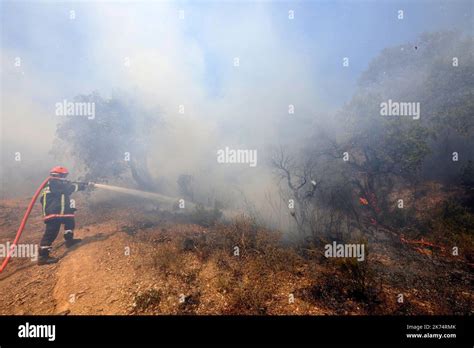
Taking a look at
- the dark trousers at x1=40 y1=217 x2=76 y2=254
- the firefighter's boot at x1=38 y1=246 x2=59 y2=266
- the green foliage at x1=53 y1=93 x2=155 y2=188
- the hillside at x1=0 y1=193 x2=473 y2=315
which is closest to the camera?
the hillside at x1=0 y1=193 x2=473 y2=315

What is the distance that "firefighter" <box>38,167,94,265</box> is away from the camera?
741cm

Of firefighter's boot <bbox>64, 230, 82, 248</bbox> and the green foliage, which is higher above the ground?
the green foliage

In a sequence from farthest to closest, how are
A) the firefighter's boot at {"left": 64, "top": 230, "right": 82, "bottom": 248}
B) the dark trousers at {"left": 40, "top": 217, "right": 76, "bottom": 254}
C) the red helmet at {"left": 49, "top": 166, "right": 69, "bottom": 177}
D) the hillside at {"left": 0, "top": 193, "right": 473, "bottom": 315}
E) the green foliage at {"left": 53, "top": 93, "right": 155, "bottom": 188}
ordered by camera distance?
the green foliage at {"left": 53, "top": 93, "right": 155, "bottom": 188} → the firefighter's boot at {"left": 64, "top": 230, "right": 82, "bottom": 248} → the red helmet at {"left": 49, "top": 166, "right": 69, "bottom": 177} → the dark trousers at {"left": 40, "top": 217, "right": 76, "bottom": 254} → the hillside at {"left": 0, "top": 193, "right": 473, "bottom": 315}

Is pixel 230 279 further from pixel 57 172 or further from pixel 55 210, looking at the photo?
pixel 57 172

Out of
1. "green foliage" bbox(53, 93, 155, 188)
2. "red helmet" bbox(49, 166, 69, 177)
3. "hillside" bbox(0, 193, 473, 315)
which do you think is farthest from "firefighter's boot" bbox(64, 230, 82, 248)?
"green foliage" bbox(53, 93, 155, 188)

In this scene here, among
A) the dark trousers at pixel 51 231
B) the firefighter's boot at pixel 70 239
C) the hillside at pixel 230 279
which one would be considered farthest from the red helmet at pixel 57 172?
the hillside at pixel 230 279

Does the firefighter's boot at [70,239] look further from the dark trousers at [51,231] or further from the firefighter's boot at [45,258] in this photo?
the firefighter's boot at [45,258]

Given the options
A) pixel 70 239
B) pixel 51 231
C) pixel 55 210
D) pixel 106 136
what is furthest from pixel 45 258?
pixel 106 136

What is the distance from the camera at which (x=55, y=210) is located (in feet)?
25.5

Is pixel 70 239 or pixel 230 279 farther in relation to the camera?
pixel 70 239

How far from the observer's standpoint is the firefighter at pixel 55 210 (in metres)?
7.41

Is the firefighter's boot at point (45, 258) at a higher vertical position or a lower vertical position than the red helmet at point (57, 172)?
lower

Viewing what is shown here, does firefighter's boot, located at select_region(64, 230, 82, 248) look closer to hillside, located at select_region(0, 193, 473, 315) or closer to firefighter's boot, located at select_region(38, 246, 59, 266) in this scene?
hillside, located at select_region(0, 193, 473, 315)

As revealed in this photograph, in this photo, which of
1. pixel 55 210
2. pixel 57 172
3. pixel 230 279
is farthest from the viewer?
pixel 57 172
